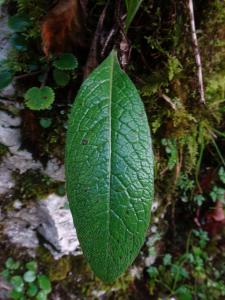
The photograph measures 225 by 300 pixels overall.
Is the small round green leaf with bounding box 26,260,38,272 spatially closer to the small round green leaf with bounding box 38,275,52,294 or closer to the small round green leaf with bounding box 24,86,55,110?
the small round green leaf with bounding box 38,275,52,294

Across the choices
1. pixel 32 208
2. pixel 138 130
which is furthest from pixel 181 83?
pixel 32 208

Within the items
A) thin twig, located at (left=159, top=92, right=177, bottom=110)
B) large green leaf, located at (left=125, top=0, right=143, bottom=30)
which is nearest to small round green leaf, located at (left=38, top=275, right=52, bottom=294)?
thin twig, located at (left=159, top=92, right=177, bottom=110)

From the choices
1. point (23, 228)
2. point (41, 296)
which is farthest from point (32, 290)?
point (23, 228)

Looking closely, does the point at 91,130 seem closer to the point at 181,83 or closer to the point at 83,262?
the point at 181,83

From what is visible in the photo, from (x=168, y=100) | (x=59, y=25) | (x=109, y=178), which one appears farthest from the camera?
(x=168, y=100)

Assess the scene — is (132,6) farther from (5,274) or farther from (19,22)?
(5,274)
